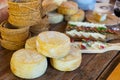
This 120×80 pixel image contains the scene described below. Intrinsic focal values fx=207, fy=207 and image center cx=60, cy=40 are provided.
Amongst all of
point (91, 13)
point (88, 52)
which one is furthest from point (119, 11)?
point (88, 52)

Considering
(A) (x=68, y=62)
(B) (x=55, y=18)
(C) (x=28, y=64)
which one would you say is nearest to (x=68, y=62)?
(A) (x=68, y=62)

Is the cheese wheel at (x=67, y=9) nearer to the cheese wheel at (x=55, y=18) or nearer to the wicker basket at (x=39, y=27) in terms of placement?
the cheese wheel at (x=55, y=18)

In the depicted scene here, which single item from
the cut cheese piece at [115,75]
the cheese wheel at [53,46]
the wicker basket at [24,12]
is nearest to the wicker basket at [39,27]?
the wicker basket at [24,12]

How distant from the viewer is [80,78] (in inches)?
27.4

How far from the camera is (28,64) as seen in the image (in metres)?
0.64

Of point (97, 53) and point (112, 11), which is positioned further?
point (112, 11)

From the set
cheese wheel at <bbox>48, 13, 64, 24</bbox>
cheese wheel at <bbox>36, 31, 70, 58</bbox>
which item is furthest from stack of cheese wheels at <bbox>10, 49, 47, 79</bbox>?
cheese wheel at <bbox>48, 13, 64, 24</bbox>

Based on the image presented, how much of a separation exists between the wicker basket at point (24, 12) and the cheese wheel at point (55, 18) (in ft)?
0.62

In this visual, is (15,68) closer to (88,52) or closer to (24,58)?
(24,58)

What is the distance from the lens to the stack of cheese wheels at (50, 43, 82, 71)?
0.69m

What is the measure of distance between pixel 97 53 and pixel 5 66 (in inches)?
14.0

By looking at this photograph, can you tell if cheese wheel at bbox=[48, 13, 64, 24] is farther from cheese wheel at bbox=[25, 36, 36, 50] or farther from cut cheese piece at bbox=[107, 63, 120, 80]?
cut cheese piece at bbox=[107, 63, 120, 80]

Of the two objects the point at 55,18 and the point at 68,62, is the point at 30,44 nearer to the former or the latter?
the point at 68,62

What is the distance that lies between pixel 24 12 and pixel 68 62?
25cm
